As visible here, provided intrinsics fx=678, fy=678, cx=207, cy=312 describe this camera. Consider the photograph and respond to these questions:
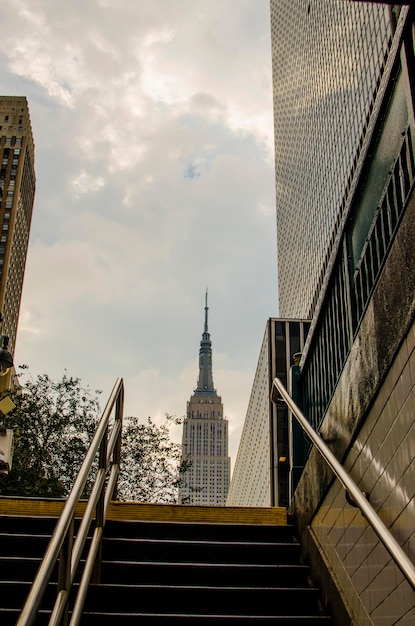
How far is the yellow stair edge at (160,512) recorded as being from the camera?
5.25 m

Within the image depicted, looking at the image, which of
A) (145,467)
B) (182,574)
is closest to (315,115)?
(145,467)

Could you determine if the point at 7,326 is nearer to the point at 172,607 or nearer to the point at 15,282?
the point at 15,282

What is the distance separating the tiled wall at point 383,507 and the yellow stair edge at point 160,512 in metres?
1.29

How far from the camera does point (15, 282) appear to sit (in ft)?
300

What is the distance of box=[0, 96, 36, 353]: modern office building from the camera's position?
281 ft

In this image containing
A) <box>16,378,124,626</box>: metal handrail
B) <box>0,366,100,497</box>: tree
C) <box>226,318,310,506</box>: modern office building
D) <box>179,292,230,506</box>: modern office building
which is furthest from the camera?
<box>179,292,230,506</box>: modern office building

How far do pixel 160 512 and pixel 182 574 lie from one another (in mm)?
1060

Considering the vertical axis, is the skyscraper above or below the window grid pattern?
above

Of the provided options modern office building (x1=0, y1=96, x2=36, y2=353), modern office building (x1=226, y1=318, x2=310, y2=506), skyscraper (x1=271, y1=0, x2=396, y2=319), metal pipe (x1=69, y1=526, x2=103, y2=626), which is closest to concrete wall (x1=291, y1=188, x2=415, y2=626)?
metal pipe (x1=69, y1=526, x2=103, y2=626)

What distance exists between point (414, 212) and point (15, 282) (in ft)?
303

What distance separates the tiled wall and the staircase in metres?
0.40

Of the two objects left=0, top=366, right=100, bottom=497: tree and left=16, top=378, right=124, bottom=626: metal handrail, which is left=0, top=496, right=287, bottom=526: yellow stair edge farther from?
left=0, top=366, right=100, bottom=497: tree

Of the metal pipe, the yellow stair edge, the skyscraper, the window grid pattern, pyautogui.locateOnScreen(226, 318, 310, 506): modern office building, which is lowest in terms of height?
the metal pipe

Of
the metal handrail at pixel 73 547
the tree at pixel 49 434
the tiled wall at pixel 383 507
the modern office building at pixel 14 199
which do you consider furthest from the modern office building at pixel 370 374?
the modern office building at pixel 14 199
